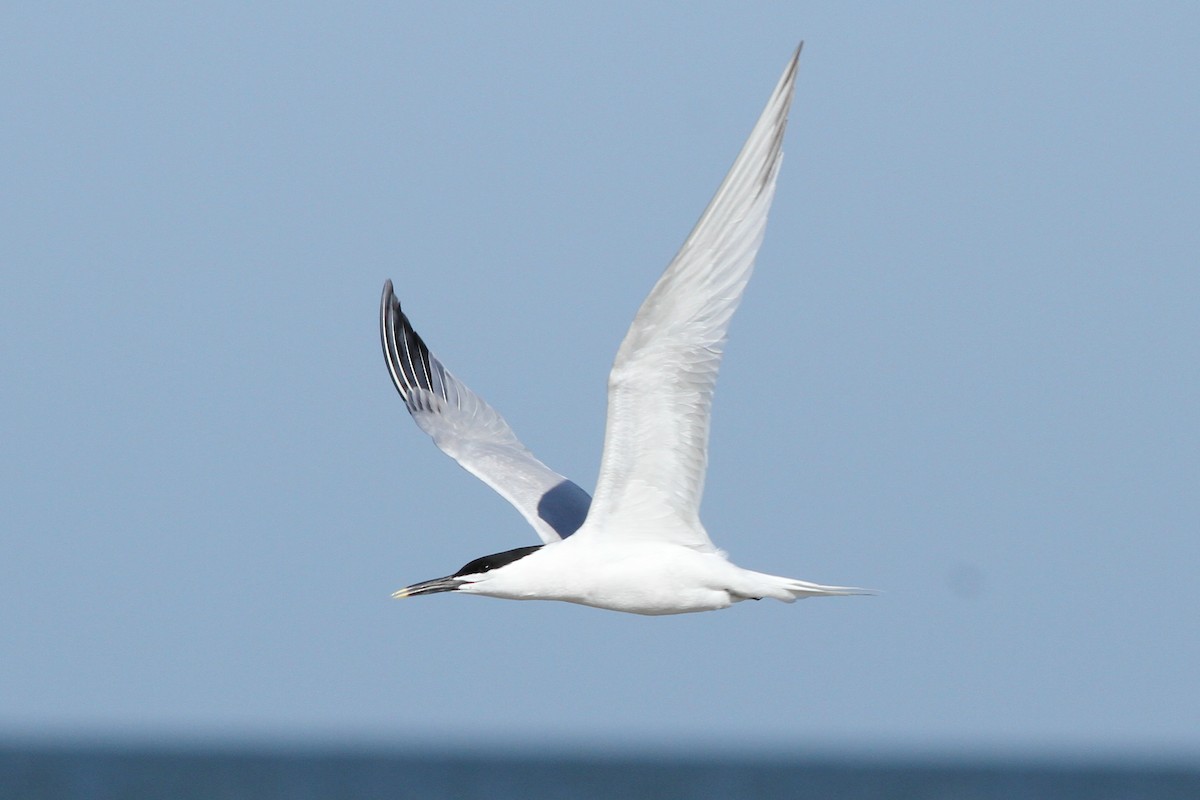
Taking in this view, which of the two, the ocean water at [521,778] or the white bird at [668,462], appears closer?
the white bird at [668,462]

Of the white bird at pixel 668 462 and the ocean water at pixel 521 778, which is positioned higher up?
the ocean water at pixel 521 778

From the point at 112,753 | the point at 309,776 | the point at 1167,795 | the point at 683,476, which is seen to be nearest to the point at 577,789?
the point at 309,776

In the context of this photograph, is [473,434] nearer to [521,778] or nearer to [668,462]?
[668,462]

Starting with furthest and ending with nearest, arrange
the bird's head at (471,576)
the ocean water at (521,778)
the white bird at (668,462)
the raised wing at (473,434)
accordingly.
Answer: the ocean water at (521,778), the raised wing at (473,434), the bird's head at (471,576), the white bird at (668,462)

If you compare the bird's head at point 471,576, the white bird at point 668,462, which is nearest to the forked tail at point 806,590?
the white bird at point 668,462

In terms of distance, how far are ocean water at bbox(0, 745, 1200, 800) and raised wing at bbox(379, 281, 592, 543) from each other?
3480 cm

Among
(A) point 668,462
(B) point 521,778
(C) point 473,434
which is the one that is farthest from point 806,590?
(B) point 521,778

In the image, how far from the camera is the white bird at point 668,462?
10352 millimetres

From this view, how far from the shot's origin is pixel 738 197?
10.3 meters

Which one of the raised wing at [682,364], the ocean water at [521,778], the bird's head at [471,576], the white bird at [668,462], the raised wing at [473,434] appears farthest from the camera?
the ocean water at [521,778]

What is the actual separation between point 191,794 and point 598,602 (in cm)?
4072

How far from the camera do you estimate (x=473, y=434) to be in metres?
14.8

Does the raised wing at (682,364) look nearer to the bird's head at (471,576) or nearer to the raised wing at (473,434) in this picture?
the bird's head at (471,576)

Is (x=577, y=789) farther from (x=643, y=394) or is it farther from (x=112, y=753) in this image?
(x=643, y=394)
